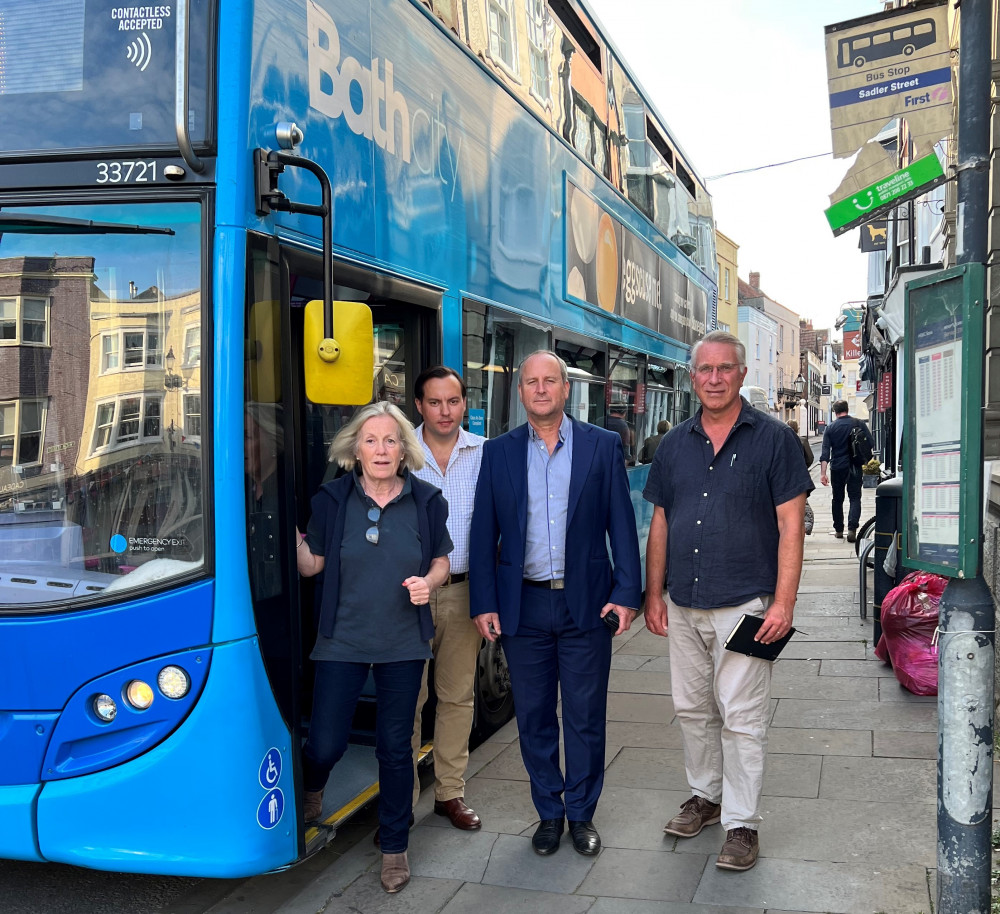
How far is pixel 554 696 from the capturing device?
13.9ft

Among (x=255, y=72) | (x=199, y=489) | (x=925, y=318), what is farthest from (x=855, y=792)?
(x=255, y=72)

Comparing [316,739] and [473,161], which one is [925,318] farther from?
[473,161]

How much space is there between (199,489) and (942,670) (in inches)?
88.6

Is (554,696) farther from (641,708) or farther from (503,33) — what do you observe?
(503,33)

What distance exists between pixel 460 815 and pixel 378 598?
49.7 inches

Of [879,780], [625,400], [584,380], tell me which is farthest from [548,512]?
[625,400]

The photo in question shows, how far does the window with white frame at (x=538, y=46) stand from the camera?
615 centimetres

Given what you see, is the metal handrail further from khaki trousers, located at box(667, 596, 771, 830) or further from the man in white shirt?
khaki trousers, located at box(667, 596, 771, 830)

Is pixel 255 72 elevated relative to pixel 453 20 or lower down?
lower down

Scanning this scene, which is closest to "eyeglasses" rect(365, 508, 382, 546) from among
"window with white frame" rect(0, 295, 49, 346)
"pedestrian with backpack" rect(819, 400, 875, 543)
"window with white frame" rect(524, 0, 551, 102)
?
"window with white frame" rect(0, 295, 49, 346)

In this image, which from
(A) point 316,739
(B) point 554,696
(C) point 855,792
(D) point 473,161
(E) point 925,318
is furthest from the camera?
(D) point 473,161

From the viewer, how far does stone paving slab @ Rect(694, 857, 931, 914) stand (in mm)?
3641

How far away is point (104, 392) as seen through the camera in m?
3.27

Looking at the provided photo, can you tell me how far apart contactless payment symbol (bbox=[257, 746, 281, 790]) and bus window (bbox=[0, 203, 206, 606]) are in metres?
0.64
